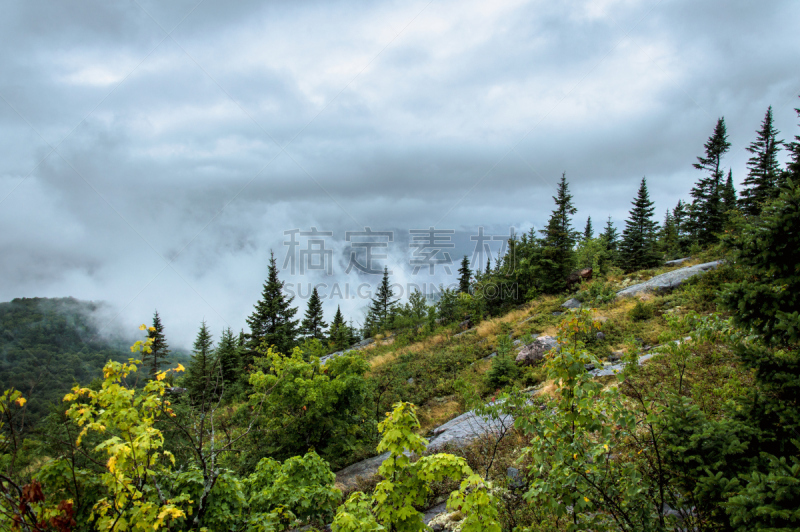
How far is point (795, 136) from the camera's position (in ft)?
70.5

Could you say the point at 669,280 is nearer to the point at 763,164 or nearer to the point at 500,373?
the point at 500,373

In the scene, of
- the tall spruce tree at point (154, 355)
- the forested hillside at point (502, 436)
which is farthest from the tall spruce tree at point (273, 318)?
the forested hillside at point (502, 436)

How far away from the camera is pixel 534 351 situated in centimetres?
1267

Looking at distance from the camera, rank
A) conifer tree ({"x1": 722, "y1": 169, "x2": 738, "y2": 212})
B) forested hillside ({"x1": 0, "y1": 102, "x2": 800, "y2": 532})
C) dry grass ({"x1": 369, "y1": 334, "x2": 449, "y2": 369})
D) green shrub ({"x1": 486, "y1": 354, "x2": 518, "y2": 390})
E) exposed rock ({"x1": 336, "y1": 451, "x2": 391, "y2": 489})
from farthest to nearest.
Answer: conifer tree ({"x1": 722, "y1": 169, "x2": 738, "y2": 212}) → dry grass ({"x1": 369, "y1": 334, "x2": 449, "y2": 369}) → green shrub ({"x1": 486, "y1": 354, "x2": 518, "y2": 390}) → exposed rock ({"x1": 336, "y1": 451, "x2": 391, "y2": 489}) → forested hillside ({"x1": 0, "y1": 102, "x2": 800, "y2": 532})

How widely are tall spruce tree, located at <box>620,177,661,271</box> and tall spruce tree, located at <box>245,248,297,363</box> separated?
31.6 meters

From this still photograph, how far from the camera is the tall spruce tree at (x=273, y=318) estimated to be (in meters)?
30.8

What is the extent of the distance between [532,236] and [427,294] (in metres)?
10.1

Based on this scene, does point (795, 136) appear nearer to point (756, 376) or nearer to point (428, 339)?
point (428, 339)

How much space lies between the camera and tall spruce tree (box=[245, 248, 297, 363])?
Result: 101 feet

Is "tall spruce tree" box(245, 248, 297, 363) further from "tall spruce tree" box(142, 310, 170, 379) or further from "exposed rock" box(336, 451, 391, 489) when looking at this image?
"exposed rock" box(336, 451, 391, 489)

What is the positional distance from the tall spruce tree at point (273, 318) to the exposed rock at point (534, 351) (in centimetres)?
2309

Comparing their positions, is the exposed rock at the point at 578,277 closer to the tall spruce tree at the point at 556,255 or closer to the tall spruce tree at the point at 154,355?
the tall spruce tree at the point at 556,255

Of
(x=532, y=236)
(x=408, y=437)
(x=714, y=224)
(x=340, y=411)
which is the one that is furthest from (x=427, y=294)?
(x=408, y=437)

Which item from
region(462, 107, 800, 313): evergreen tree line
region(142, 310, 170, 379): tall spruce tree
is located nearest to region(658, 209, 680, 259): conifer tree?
region(462, 107, 800, 313): evergreen tree line
